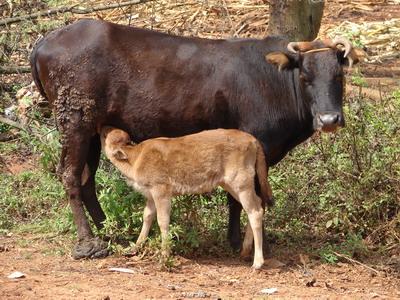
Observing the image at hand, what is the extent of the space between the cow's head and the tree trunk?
1.74m

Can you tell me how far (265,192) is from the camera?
8.02m

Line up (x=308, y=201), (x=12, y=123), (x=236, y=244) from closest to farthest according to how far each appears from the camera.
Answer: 1. (x=236, y=244)
2. (x=308, y=201)
3. (x=12, y=123)

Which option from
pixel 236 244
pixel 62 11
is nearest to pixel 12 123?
pixel 62 11

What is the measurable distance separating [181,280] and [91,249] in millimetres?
1050

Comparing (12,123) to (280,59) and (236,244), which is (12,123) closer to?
(236,244)

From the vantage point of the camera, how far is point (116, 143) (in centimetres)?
818

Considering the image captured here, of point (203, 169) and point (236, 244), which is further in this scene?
point (236, 244)

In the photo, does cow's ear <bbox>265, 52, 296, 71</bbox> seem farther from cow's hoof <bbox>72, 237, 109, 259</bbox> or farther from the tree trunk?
cow's hoof <bbox>72, 237, 109, 259</bbox>

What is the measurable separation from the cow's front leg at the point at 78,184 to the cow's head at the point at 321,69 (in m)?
1.91

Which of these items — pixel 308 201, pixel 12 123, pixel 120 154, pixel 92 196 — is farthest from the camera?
pixel 12 123

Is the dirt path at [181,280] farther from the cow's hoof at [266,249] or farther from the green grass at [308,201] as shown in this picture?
the green grass at [308,201]

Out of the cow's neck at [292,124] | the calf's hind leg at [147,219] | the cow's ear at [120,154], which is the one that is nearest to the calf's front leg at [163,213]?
the calf's hind leg at [147,219]

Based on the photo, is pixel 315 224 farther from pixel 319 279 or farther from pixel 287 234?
pixel 319 279

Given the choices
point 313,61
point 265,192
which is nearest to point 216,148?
point 265,192
